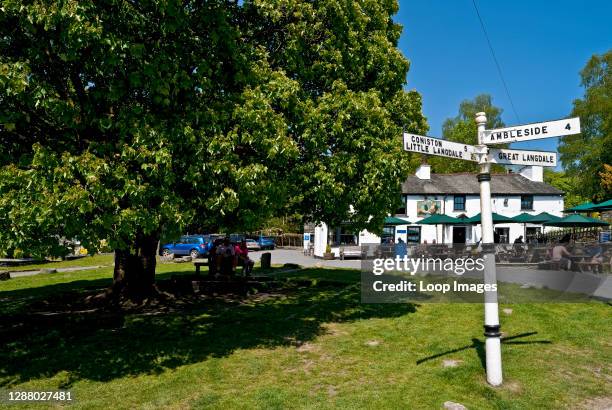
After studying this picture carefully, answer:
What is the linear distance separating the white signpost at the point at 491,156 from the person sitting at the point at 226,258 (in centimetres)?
1087

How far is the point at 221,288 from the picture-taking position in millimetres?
15234

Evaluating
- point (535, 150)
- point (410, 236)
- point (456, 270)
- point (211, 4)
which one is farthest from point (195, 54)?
point (410, 236)

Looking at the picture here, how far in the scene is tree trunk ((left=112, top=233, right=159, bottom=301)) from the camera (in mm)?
13008

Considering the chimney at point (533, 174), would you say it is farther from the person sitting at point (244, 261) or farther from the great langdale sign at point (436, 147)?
the great langdale sign at point (436, 147)

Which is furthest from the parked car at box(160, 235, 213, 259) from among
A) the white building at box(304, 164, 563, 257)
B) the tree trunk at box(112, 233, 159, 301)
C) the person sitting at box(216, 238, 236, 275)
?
the tree trunk at box(112, 233, 159, 301)

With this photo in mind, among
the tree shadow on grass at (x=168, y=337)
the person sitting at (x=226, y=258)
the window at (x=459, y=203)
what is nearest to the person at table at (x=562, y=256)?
the tree shadow on grass at (x=168, y=337)

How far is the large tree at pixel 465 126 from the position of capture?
64312 millimetres

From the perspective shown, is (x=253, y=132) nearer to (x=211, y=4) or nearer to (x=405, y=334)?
(x=211, y=4)

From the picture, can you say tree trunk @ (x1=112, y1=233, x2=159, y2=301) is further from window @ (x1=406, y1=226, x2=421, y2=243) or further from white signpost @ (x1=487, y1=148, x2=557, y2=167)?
window @ (x1=406, y1=226, x2=421, y2=243)

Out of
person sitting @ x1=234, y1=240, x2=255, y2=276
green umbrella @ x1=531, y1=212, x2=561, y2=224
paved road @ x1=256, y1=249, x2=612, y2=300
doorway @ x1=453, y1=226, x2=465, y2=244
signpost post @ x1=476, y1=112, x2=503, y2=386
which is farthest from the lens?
doorway @ x1=453, y1=226, x2=465, y2=244

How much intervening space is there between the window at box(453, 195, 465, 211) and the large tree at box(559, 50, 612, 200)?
1818cm

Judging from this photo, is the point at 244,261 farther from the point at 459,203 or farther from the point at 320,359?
the point at 459,203

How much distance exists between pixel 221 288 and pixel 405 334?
7676mm

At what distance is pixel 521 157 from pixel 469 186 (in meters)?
36.2
